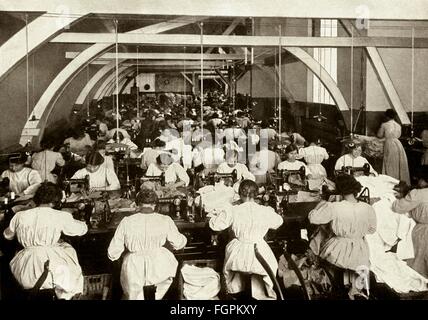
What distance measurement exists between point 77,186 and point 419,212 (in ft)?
12.9

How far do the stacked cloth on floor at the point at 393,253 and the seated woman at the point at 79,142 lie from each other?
5.83 meters

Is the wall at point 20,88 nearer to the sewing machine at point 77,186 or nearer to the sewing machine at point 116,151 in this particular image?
the sewing machine at point 116,151

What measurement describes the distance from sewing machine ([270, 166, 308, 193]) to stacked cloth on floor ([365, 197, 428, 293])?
106 cm

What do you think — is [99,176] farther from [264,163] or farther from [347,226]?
[347,226]

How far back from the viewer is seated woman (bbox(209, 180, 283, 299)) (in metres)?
4.34

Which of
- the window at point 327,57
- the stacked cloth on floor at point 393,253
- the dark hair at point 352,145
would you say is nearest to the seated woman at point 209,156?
the dark hair at point 352,145

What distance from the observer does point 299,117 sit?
17469 mm

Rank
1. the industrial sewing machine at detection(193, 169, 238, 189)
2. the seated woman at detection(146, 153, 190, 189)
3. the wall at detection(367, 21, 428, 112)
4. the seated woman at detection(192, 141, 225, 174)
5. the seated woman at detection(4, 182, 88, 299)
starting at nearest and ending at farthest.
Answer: the seated woman at detection(4, 182, 88, 299) → the industrial sewing machine at detection(193, 169, 238, 189) → the seated woman at detection(146, 153, 190, 189) → the seated woman at detection(192, 141, 225, 174) → the wall at detection(367, 21, 428, 112)

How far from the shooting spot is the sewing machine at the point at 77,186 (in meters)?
5.87

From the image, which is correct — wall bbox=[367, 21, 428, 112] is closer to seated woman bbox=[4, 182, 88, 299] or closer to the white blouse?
the white blouse

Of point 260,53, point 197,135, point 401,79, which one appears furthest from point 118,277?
point 260,53

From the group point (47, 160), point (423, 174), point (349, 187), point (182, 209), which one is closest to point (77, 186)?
point (182, 209)

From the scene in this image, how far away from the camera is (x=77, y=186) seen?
20.5 feet

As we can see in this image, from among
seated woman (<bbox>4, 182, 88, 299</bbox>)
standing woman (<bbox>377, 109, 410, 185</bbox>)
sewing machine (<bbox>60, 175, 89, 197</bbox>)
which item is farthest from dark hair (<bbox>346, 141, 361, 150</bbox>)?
seated woman (<bbox>4, 182, 88, 299</bbox>)
